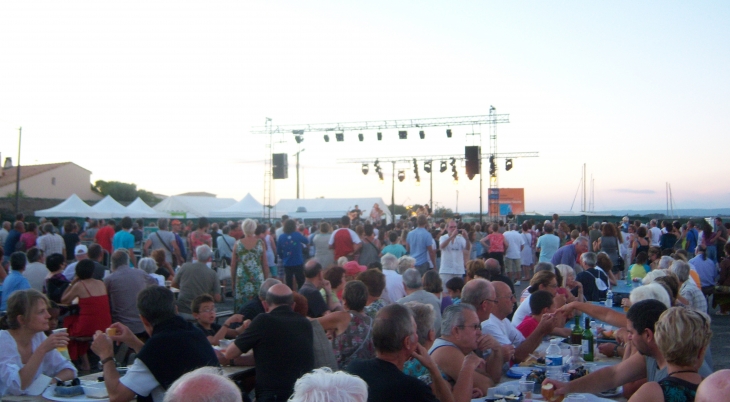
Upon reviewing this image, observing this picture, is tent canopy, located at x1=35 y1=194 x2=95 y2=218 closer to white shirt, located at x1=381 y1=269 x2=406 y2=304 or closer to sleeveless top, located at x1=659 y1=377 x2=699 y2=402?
white shirt, located at x1=381 y1=269 x2=406 y2=304

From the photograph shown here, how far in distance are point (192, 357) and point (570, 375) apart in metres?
2.34

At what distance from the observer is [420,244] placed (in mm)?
10367

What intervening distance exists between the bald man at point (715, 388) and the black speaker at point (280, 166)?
846 inches

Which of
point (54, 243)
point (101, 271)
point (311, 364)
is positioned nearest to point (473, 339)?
point (311, 364)

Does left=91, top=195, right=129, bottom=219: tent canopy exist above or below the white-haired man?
above

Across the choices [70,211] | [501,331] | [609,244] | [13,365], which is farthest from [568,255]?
[70,211]

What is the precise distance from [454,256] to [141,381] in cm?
747

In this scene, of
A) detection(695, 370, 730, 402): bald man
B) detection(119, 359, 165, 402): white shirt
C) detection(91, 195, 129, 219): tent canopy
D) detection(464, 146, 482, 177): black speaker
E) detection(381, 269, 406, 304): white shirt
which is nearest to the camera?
detection(695, 370, 730, 402): bald man

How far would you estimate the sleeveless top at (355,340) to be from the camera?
4.64 metres

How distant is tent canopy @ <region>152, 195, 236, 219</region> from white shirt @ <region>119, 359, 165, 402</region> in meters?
29.8

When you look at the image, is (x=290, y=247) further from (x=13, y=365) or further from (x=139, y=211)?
(x=139, y=211)

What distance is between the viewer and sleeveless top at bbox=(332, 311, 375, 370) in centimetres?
464

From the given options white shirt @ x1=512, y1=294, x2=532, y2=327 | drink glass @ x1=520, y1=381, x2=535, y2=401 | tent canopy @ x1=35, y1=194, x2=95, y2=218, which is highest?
tent canopy @ x1=35, y1=194, x2=95, y2=218

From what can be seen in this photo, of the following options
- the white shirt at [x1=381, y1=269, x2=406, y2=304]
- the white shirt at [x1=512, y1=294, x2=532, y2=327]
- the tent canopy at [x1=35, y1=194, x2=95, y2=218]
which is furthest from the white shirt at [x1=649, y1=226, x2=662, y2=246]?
the tent canopy at [x1=35, y1=194, x2=95, y2=218]
